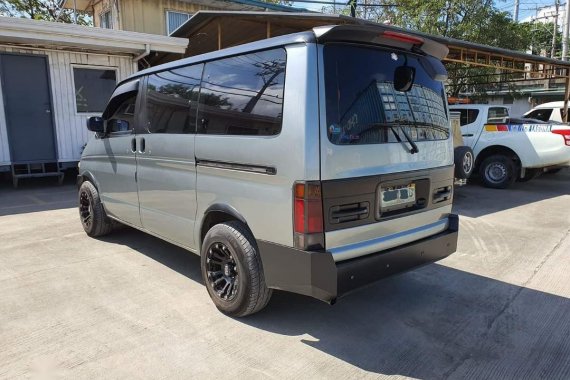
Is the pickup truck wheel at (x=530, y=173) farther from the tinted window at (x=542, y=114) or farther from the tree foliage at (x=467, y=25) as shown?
the tinted window at (x=542, y=114)

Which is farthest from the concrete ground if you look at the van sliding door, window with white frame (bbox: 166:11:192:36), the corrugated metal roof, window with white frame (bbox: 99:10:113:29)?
window with white frame (bbox: 99:10:113:29)

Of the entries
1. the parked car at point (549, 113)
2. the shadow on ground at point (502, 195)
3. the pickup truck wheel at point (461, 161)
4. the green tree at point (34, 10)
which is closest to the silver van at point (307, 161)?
the pickup truck wheel at point (461, 161)

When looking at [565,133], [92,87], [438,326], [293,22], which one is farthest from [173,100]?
[565,133]

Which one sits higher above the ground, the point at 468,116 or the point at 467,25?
the point at 467,25

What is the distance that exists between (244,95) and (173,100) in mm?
1027

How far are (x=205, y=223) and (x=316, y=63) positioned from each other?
63.2 inches

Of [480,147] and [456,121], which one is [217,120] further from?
[480,147]

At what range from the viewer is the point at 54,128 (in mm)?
9438

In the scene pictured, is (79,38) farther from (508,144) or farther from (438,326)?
(508,144)

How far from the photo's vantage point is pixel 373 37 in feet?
9.41

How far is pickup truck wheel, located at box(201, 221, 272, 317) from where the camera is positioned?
9.97 ft

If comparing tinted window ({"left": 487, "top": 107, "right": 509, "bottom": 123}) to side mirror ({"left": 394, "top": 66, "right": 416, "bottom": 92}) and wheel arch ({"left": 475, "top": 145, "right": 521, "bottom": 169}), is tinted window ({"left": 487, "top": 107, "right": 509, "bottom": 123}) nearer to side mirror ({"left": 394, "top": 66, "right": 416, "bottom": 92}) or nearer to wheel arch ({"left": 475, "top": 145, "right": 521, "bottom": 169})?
wheel arch ({"left": 475, "top": 145, "right": 521, "bottom": 169})

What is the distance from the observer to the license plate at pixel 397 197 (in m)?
2.98

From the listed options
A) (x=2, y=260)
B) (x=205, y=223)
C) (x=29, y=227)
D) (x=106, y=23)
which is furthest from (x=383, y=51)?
(x=106, y=23)
